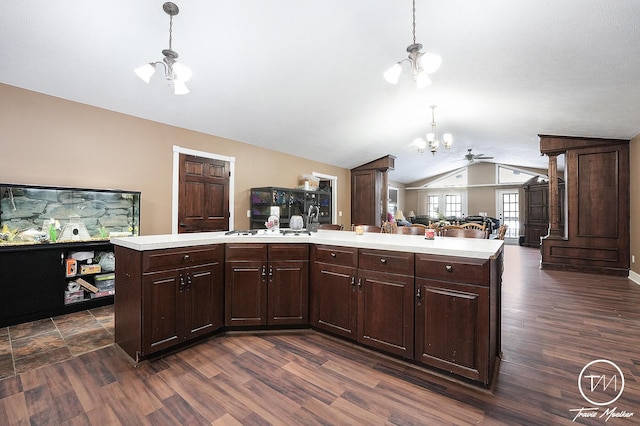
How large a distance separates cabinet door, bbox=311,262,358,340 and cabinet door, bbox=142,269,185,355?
1.12m

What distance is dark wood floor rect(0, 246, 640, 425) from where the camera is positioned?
1625 mm

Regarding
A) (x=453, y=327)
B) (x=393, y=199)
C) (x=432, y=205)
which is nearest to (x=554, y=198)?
(x=453, y=327)

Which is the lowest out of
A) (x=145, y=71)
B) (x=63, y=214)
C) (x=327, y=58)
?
(x=63, y=214)

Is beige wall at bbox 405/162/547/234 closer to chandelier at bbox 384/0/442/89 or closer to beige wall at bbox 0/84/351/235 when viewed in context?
beige wall at bbox 0/84/351/235

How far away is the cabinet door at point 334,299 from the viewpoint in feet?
7.95

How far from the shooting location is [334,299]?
99.9 inches

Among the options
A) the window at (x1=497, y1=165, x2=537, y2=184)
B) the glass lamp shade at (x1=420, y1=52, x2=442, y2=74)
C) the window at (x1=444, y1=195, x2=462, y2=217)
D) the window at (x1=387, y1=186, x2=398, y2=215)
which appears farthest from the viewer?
the window at (x1=444, y1=195, x2=462, y2=217)

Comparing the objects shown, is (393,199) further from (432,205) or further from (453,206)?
(453,206)

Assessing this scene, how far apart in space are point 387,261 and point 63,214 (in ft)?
12.0

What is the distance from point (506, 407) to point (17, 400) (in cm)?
292

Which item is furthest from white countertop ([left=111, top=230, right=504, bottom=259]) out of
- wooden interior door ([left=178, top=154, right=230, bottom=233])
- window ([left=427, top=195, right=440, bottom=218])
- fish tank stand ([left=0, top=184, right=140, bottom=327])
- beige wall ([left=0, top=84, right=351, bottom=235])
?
window ([left=427, top=195, right=440, bottom=218])

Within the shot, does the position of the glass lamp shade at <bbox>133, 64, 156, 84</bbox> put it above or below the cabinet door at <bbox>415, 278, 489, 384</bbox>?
above

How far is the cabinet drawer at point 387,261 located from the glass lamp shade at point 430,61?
1.51 metres
